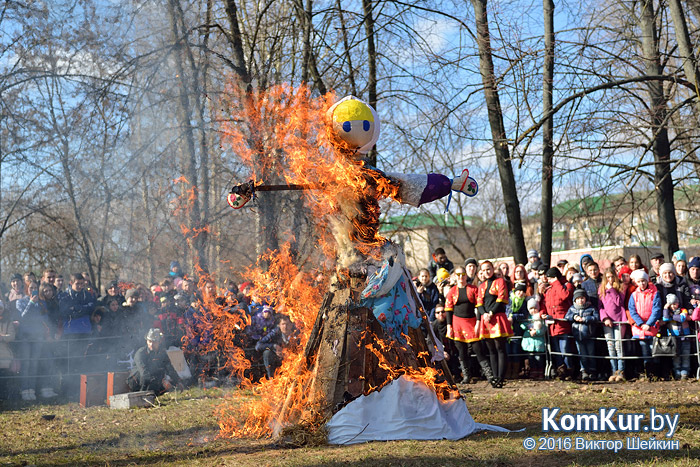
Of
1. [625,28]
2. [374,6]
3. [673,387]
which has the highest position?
[374,6]

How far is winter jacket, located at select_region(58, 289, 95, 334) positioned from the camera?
10391 mm

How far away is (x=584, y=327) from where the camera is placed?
388 inches

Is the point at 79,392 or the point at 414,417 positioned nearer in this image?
the point at 414,417

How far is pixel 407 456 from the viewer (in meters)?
5.18

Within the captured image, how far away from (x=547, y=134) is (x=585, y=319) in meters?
3.11

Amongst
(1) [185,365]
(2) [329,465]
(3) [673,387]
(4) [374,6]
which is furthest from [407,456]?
(4) [374,6]

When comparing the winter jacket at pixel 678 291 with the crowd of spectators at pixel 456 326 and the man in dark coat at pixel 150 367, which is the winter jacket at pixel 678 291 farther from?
the man in dark coat at pixel 150 367

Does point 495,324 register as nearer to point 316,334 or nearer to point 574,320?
point 574,320

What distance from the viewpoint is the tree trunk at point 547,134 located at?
32.7 feet

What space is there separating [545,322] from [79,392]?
7174 millimetres

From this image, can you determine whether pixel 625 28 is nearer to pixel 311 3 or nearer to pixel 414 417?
pixel 311 3

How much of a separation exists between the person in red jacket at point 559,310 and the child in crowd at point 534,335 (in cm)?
12

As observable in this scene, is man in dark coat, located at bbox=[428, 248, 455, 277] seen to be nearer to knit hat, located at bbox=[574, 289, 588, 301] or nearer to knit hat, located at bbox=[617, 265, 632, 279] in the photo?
knit hat, located at bbox=[574, 289, 588, 301]

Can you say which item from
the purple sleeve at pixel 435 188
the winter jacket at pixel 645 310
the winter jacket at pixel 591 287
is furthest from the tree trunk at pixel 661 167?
the purple sleeve at pixel 435 188
